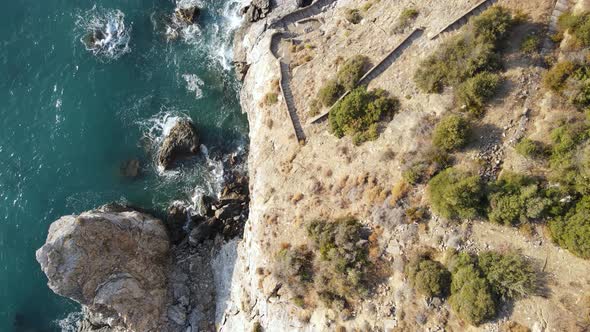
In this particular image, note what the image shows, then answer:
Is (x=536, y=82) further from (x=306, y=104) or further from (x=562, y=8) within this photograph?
(x=306, y=104)

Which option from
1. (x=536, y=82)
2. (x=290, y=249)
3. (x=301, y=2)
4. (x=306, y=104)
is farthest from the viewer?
(x=301, y=2)

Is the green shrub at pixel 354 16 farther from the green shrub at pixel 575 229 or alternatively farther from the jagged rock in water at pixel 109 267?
the jagged rock in water at pixel 109 267

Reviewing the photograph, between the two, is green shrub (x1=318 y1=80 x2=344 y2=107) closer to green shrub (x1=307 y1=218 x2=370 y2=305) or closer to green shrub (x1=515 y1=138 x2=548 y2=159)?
green shrub (x1=307 y1=218 x2=370 y2=305)

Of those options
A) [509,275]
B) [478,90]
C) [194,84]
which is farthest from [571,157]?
[194,84]

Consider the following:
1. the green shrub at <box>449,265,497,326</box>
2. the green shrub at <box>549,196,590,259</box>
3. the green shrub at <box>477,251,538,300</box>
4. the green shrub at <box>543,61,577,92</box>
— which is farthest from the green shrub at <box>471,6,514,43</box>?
the green shrub at <box>449,265,497,326</box>

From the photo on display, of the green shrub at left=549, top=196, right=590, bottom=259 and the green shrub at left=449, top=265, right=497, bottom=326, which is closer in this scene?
the green shrub at left=549, top=196, right=590, bottom=259

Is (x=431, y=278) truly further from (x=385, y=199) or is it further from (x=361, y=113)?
(x=361, y=113)

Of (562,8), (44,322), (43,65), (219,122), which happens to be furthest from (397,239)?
(43,65)
